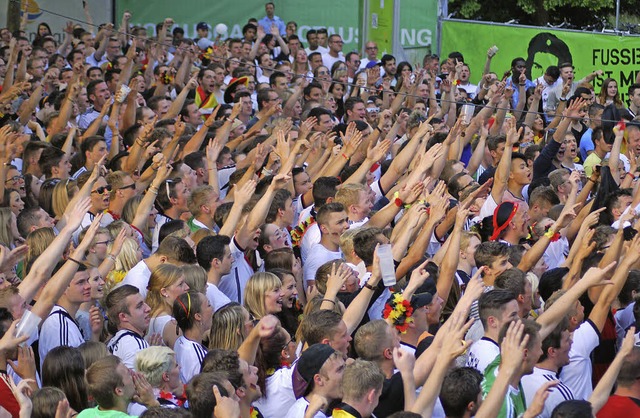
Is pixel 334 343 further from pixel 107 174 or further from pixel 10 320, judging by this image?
pixel 107 174

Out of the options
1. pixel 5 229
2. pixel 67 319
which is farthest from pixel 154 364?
pixel 5 229

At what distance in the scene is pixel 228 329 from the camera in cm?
630

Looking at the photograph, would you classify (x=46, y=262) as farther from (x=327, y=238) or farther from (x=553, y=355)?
(x=553, y=355)

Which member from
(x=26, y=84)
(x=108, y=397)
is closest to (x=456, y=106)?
(x=26, y=84)

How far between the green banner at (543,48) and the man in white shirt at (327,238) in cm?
1039

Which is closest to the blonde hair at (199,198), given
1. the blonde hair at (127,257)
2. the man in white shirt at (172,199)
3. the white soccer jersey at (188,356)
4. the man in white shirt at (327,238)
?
the man in white shirt at (172,199)

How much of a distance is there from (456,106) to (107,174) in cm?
711

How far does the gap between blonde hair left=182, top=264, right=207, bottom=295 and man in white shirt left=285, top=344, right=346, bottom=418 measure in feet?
5.06

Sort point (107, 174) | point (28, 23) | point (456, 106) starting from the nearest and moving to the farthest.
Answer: point (107, 174) < point (456, 106) < point (28, 23)

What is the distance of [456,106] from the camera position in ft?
51.2

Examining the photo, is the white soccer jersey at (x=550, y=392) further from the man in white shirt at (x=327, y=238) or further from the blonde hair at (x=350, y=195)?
the blonde hair at (x=350, y=195)

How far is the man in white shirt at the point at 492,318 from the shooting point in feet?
20.7

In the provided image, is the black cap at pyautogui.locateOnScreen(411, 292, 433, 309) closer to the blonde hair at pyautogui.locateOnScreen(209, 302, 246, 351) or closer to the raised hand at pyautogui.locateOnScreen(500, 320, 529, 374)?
the blonde hair at pyautogui.locateOnScreen(209, 302, 246, 351)

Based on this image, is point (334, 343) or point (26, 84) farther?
point (26, 84)
